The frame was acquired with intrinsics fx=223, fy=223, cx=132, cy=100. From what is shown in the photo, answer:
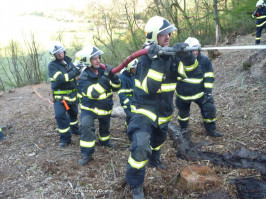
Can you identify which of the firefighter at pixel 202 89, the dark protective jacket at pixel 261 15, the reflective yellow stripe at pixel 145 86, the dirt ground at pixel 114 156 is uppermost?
the dark protective jacket at pixel 261 15

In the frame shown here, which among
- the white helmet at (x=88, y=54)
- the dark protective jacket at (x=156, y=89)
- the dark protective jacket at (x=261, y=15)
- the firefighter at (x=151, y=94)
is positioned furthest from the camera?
the dark protective jacket at (x=261, y=15)

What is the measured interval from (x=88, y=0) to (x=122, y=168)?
789 inches

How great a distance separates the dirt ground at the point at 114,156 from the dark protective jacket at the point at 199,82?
1.07 meters

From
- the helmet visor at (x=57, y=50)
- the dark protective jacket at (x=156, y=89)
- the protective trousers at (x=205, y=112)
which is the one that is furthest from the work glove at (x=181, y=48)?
the helmet visor at (x=57, y=50)

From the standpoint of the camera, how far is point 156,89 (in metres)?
3.07

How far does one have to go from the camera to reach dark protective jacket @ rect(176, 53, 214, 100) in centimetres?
489

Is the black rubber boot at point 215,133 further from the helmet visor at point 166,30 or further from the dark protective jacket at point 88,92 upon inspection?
the helmet visor at point 166,30

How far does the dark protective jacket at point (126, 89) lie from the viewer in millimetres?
5180

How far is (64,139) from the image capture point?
527 centimetres

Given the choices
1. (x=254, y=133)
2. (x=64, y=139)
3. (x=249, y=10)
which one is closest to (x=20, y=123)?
(x=64, y=139)

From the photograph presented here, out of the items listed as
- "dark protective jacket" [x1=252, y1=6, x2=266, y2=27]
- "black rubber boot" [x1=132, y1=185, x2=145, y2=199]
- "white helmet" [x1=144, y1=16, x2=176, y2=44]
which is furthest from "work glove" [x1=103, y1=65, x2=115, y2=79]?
"dark protective jacket" [x1=252, y1=6, x2=266, y2=27]

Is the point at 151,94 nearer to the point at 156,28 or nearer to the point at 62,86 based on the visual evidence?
the point at 156,28

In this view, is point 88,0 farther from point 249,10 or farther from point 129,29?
point 249,10

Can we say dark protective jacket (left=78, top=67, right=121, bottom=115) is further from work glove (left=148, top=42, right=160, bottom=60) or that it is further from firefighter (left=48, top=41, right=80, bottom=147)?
work glove (left=148, top=42, right=160, bottom=60)
